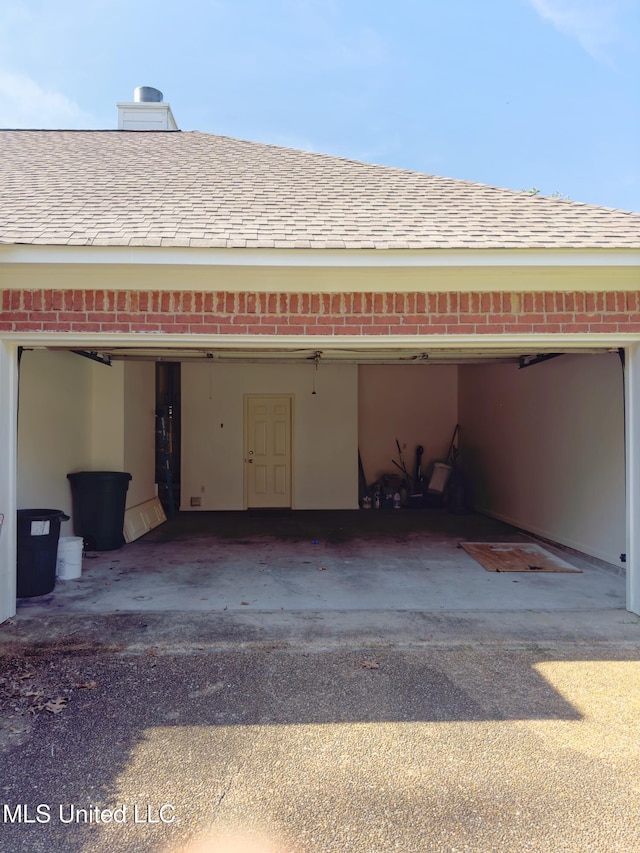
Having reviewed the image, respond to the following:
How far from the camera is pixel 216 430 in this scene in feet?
38.3

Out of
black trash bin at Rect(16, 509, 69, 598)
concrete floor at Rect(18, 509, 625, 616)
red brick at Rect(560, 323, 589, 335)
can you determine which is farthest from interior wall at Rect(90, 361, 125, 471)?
red brick at Rect(560, 323, 589, 335)

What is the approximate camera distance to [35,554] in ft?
17.7

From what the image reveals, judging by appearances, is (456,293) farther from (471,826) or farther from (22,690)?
(22,690)

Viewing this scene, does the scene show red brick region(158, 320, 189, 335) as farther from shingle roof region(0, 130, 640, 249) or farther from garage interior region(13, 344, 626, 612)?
shingle roof region(0, 130, 640, 249)

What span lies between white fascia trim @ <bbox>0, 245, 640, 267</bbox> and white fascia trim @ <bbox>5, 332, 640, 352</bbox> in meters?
0.64

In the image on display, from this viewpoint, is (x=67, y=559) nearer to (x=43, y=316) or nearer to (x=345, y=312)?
(x=43, y=316)

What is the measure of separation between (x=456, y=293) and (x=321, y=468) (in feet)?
24.3

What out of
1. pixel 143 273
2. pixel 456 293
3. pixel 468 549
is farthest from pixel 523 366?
pixel 143 273

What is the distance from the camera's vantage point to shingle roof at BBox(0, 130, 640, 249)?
457 cm

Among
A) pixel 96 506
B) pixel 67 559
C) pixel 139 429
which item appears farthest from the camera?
pixel 139 429

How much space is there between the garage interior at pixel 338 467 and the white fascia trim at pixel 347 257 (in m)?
1.06

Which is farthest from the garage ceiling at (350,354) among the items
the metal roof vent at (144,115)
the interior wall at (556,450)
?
the metal roof vent at (144,115)

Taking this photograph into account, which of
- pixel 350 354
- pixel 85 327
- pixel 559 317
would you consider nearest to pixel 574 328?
pixel 559 317

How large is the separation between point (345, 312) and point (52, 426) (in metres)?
4.18
